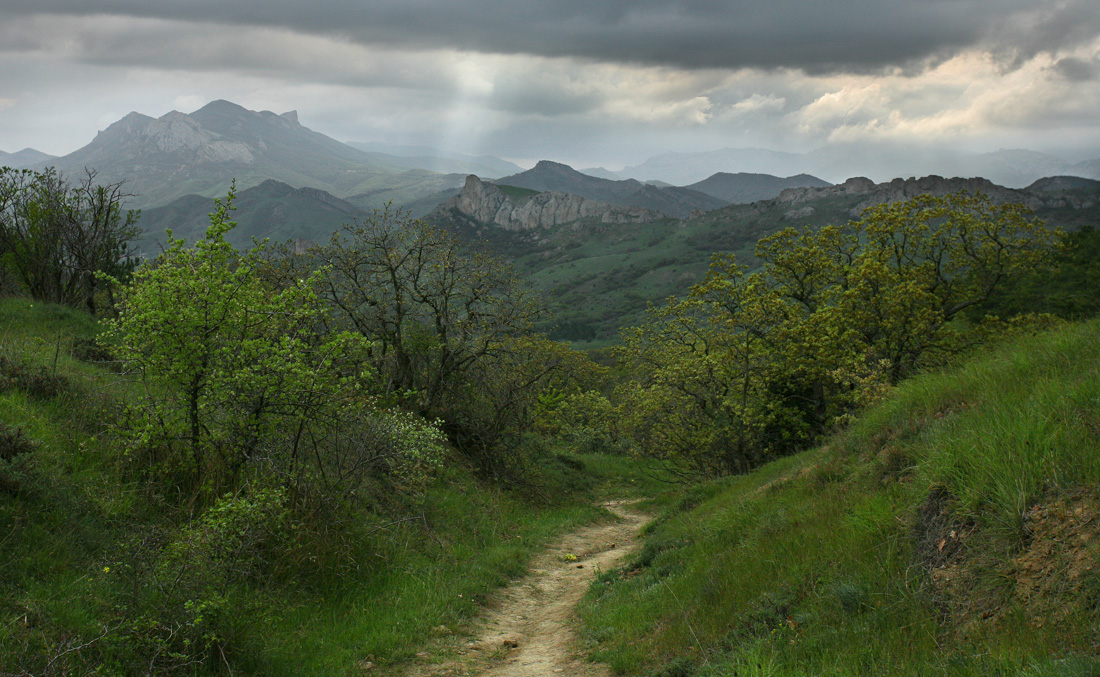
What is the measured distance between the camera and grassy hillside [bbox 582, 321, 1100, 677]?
4043 millimetres

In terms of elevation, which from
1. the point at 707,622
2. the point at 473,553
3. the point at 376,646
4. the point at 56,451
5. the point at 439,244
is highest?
the point at 439,244

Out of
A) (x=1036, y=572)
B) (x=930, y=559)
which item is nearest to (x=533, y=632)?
(x=930, y=559)

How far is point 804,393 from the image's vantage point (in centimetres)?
2420

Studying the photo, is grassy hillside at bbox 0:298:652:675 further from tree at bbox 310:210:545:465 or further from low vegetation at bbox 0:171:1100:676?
tree at bbox 310:210:545:465

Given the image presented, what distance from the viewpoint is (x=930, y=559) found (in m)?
5.16

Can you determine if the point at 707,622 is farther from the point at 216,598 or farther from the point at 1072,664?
the point at 216,598

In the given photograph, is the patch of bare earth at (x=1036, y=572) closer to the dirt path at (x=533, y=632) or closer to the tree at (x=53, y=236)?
the dirt path at (x=533, y=632)

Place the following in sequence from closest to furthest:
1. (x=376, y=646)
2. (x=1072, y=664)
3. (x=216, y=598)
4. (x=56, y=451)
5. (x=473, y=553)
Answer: (x=1072, y=664)
(x=216, y=598)
(x=376, y=646)
(x=56, y=451)
(x=473, y=553)

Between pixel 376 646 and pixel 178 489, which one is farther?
pixel 178 489

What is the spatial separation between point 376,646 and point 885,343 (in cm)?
1938

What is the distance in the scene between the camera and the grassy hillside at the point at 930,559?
4.04 metres

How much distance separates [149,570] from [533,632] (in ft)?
16.4

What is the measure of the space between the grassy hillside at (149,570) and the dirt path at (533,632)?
415mm

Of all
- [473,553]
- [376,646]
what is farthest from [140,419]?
[473,553]
